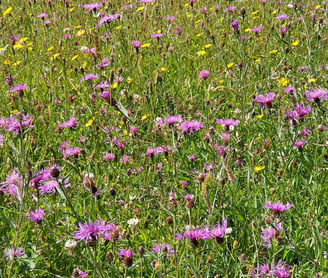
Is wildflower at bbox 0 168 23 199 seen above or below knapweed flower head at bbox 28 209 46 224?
above

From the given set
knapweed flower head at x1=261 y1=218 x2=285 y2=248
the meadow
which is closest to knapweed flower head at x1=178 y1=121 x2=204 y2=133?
the meadow

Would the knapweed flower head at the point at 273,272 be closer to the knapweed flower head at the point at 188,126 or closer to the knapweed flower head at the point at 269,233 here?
the knapweed flower head at the point at 269,233

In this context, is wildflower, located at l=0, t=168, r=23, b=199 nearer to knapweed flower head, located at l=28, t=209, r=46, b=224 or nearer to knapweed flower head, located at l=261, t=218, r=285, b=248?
knapweed flower head, located at l=28, t=209, r=46, b=224


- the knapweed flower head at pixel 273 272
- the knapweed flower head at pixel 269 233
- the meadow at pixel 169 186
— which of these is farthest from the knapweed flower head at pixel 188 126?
the knapweed flower head at pixel 273 272

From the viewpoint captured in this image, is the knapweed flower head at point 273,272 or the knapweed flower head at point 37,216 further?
the knapweed flower head at point 37,216

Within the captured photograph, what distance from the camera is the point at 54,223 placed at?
4.55 feet

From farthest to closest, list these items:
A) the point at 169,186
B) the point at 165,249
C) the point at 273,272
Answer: the point at 169,186
the point at 165,249
the point at 273,272

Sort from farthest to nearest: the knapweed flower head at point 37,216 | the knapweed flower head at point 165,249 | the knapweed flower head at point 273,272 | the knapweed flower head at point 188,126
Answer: the knapweed flower head at point 188,126
the knapweed flower head at point 37,216
the knapweed flower head at point 165,249
the knapweed flower head at point 273,272

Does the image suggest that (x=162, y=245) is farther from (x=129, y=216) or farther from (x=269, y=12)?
(x=269, y=12)

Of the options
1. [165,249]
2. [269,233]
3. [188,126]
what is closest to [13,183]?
[165,249]

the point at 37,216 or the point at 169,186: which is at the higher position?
the point at 37,216

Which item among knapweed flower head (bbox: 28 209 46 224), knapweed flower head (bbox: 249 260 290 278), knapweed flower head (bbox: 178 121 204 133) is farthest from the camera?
knapweed flower head (bbox: 178 121 204 133)

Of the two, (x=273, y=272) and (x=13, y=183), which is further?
(x=13, y=183)

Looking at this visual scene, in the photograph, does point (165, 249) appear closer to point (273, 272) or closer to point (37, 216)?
point (273, 272)
